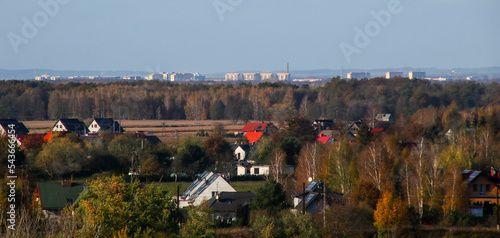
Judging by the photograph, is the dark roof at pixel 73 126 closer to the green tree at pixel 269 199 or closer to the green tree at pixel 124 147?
the green tree at pixel 124 147

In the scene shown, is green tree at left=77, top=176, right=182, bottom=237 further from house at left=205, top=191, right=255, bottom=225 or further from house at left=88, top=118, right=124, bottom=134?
house at left=88, top=118, right=124, bottom=134

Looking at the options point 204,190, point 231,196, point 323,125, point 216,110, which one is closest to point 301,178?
point 204,190

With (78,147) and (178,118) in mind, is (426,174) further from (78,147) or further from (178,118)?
(178,118)

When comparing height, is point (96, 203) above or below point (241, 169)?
above

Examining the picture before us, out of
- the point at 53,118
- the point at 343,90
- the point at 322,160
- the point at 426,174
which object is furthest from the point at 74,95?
the point at 426,174

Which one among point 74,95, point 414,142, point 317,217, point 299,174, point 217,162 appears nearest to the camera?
point 317,217

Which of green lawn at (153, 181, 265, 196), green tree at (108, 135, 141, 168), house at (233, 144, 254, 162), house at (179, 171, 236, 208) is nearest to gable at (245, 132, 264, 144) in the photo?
house at (233, 144, 254, 162)
